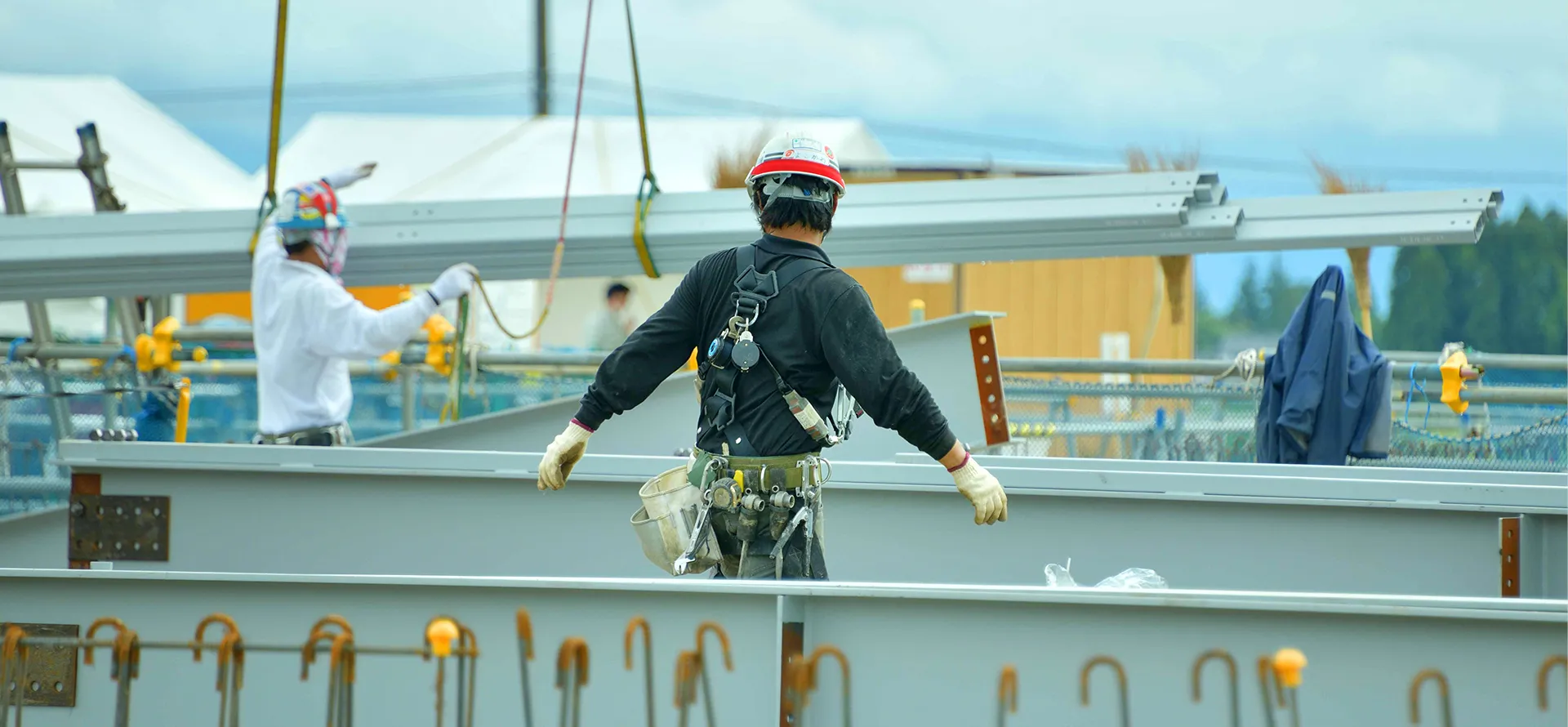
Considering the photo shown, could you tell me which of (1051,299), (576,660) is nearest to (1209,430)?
(576,660)

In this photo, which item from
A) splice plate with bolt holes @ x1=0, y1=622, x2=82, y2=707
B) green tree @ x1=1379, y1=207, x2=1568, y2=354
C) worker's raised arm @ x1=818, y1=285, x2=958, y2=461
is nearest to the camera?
splice plate with bolt holes @ x1=0, y1=622, x2=82, y2=707

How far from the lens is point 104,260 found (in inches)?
239

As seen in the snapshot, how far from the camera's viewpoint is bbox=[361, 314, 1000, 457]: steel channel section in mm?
5355

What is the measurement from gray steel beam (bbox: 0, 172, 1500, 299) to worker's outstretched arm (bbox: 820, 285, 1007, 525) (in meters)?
2.16

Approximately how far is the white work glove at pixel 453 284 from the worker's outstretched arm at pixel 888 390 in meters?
2.51

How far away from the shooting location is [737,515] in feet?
11.3

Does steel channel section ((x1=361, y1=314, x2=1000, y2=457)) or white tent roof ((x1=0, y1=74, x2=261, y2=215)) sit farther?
white tent roof ((x1=0, y1=74, x2=261, y2=215))

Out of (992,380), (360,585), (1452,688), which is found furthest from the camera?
(992,380)

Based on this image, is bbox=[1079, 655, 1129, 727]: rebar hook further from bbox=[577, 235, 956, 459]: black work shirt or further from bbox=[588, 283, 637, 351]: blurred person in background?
bbox=[588, 283, 637, 351]: blurred person in background

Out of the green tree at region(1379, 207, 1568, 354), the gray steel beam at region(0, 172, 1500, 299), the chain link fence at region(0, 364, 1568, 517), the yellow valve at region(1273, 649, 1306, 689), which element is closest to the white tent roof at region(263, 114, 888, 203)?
the chain link fence at region(0, 364, 1568, 517)

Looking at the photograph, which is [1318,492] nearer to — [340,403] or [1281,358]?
[1281,358]

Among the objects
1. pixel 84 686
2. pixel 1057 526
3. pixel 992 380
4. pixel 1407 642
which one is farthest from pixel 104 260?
pixel 1407 642

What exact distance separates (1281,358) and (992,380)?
134cm

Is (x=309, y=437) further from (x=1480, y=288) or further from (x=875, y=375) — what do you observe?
(x=1480, y=288)
